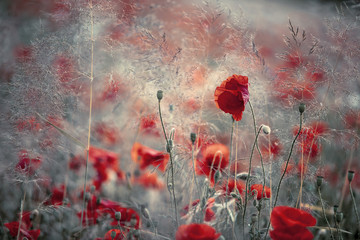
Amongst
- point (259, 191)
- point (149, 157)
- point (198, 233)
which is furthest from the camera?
point (149, 157)

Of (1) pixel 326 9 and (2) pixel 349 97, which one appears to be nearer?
(2) pixel 349 97

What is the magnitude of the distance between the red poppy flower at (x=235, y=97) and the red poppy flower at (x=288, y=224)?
0.38ft

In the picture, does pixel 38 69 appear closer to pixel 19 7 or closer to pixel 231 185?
pixel 19 7

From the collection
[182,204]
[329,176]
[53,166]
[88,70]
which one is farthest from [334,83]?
[53,166]

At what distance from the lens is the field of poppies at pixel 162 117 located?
21.3 inches

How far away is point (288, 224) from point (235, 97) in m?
0.15

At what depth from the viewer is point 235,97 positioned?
0.41 m

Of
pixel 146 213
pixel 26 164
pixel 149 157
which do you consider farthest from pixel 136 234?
pixel 26 164

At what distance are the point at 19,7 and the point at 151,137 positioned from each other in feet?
1.26

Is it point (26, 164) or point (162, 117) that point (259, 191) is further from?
point (26, 164)

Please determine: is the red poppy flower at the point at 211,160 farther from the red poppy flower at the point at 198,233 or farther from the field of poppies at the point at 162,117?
the red poppy flower at the point at 198,233

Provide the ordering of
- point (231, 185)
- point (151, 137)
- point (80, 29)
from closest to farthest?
point (231, 185)
point (80, 29)
point (151, 137)

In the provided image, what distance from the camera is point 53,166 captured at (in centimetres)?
70

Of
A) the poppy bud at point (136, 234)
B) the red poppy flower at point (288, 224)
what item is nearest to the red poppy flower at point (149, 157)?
the poppy bud at point (136, 234)
